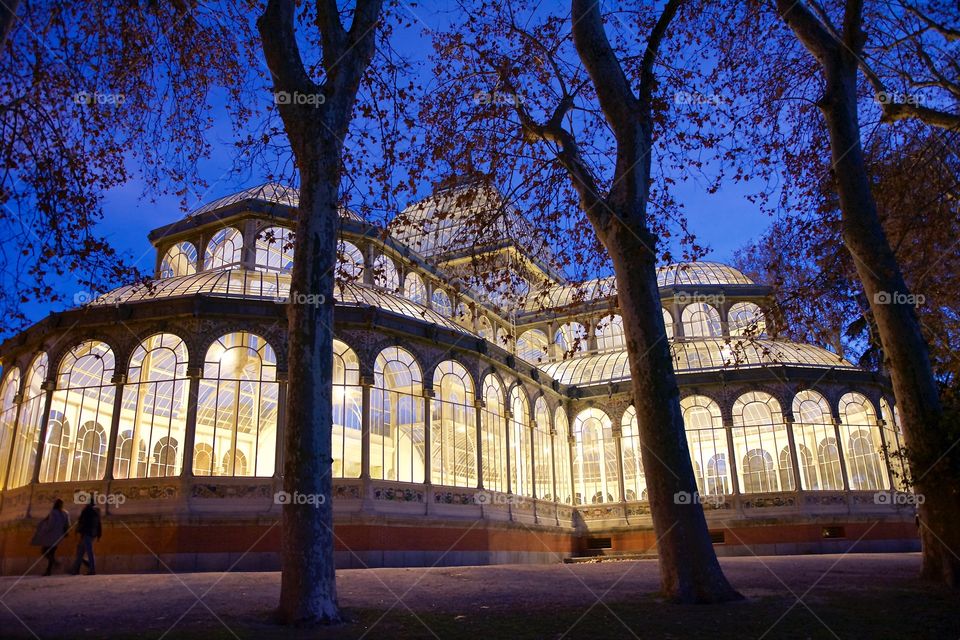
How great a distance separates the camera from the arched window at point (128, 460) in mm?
18812

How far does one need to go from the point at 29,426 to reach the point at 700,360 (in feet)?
74.6

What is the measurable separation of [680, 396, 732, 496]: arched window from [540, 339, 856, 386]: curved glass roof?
1.45 metres

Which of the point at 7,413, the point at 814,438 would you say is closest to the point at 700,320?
the point at 814,438

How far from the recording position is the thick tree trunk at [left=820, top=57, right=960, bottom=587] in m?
9.23

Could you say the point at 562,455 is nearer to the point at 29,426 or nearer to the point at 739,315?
the point at 739,315

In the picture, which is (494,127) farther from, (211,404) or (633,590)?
(211,404)

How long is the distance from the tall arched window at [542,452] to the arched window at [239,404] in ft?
30.0

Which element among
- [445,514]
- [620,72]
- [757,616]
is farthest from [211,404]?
[757,616]

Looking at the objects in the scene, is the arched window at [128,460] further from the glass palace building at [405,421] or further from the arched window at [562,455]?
the arched window at [562,455]

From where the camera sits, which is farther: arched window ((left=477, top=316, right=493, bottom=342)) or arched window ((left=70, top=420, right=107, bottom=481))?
arched window ((left=477, top=316, right=493, bottom=342))

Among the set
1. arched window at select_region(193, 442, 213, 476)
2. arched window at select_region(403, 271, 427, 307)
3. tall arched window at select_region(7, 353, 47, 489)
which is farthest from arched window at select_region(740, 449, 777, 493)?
tall arched window at select_region(7, 353, 47, 489)

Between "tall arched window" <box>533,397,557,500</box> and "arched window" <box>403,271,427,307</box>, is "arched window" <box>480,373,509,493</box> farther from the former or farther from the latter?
"arched window" <box>403,271,427,307</box>

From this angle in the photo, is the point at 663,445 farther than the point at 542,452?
No

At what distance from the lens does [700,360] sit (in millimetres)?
27844
